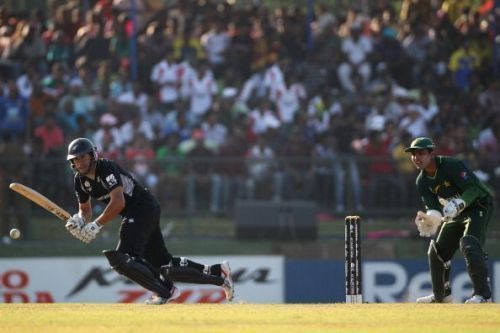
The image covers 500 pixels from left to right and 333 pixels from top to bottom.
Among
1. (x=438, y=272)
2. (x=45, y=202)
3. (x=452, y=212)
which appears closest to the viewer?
(x=452, y=212)

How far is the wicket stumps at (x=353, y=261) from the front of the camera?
13172 millimetres

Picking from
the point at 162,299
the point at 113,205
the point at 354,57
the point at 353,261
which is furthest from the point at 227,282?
the point at 354,57

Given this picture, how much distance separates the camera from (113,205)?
1205 cm

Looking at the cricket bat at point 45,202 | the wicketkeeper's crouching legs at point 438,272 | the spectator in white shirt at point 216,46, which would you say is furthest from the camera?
the spectator in white shirt at point 216,46

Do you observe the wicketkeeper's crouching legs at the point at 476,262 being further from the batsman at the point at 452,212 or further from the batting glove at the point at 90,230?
the batting glove at the point at 90,230

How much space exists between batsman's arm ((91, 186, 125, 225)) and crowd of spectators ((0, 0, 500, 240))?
22.1 feet

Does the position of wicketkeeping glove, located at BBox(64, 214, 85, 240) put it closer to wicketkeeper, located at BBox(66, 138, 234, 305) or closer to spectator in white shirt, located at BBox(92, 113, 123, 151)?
wicketkeeper, located at BBox(66, 138, 234, 305)

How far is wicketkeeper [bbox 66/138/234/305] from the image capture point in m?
12.1

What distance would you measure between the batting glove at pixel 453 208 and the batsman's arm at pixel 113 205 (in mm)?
3415

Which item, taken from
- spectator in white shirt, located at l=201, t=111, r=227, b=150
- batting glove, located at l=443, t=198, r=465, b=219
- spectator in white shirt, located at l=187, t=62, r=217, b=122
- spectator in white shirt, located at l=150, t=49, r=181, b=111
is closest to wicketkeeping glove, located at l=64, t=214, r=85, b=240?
batting glove, located at l=443, t=198, r=465, b=219

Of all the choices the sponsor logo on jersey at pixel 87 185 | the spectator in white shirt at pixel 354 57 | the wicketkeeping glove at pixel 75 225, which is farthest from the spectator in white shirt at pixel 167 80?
the wicketkeeping glove at pixel 75 225

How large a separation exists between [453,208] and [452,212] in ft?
0.14

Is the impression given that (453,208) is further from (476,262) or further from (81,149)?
(81,149)

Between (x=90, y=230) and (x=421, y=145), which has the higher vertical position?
(x=421, y=145)
